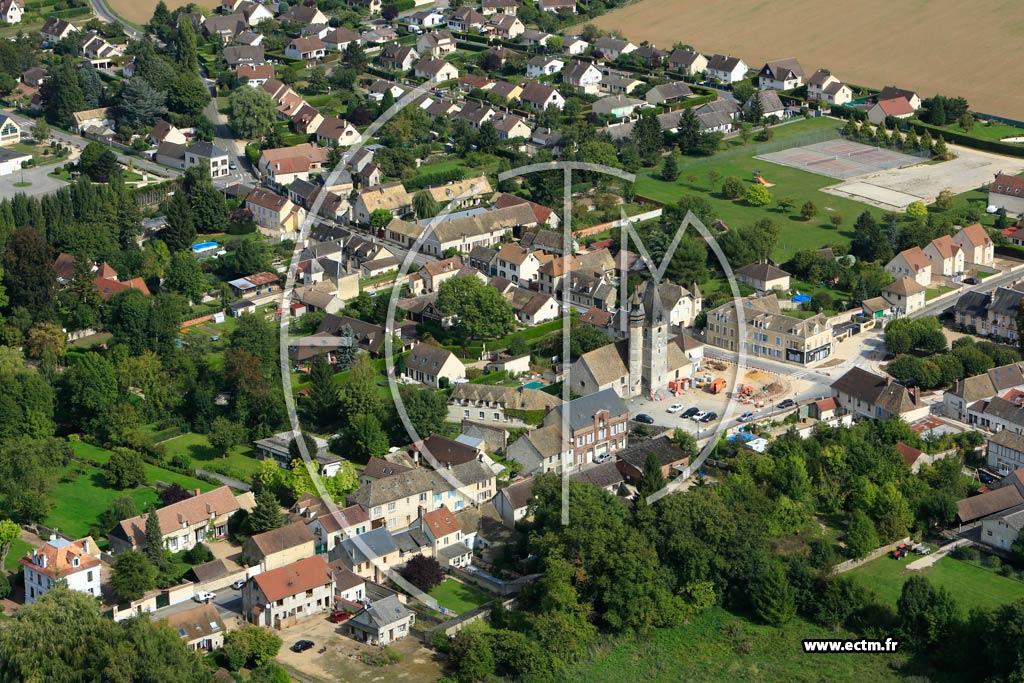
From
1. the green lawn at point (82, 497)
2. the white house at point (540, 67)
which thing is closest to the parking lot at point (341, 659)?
the green lawn at point (82, 497)

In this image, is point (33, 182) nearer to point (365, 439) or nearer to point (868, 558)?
point (365, 439)

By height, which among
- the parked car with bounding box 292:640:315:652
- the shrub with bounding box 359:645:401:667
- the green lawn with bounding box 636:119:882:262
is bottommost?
the shrub with bounding box 359:645:401:667

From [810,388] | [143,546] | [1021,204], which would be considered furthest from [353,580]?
[1021,204]

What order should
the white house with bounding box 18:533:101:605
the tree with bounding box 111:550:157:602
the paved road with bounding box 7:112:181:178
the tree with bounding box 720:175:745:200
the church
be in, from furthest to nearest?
the paved road with bounding box 7:112:181:178
the tree with bounding box 720:175:745:200
the church
the tree with bounding box 111:550:157:602
the white house with bounding box 18:533:101:605

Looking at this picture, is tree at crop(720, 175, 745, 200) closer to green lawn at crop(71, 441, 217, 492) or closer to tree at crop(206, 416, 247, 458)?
tree at crop(206, 416, 247, 458)

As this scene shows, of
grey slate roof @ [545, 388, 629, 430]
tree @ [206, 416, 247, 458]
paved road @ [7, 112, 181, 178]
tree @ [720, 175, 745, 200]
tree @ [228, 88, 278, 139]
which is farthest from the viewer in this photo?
tree @ [228, 88, 278, 139]

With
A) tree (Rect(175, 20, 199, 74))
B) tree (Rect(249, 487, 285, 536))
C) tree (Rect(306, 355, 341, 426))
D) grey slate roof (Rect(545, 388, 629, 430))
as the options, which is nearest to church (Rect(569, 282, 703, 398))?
grey slate roof (Rect(545, 388, 629, 430))

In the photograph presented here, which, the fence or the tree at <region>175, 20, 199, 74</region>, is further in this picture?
the tree at <region>175, 20, 199, 74</region>
